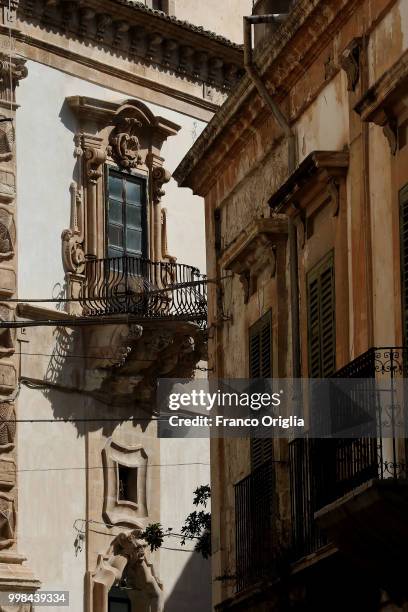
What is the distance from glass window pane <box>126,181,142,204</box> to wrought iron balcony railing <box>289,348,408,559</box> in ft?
46.0

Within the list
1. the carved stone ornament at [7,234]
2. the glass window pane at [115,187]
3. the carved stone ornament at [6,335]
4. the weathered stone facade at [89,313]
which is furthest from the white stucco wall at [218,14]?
the carved stone ornament at [6,335]

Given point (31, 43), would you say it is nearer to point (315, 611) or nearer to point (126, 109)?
point (126, 109)

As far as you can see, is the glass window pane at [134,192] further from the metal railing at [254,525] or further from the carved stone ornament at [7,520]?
the metal railing at [254,525]

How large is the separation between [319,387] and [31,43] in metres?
13.3

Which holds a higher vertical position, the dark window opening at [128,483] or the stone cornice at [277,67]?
the stone cornice at [277,67]

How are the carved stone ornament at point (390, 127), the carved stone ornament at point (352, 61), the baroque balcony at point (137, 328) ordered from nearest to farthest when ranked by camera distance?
the carved stone ornament at point (390, 127), the carved stone ornament at point (352, 61), the baroque balcony at point (137, 328)

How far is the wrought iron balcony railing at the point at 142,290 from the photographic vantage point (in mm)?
26812

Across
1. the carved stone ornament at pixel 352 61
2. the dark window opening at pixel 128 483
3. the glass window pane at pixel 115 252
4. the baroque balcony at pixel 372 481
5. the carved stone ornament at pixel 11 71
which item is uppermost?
the carved stone ornament at pixel 11 71

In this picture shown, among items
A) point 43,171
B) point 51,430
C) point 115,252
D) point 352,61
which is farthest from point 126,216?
point 352,61

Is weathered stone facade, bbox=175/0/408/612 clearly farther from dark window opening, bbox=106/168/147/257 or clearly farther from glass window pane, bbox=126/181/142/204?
glass window pane, bbox=126/181/142/204

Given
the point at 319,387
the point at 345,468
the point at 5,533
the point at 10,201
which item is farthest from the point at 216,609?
the point at 10,201

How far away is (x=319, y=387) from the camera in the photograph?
14.7 metres

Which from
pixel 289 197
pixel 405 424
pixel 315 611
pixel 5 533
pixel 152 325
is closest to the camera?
pixel 405 424

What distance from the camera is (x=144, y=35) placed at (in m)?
28.7
